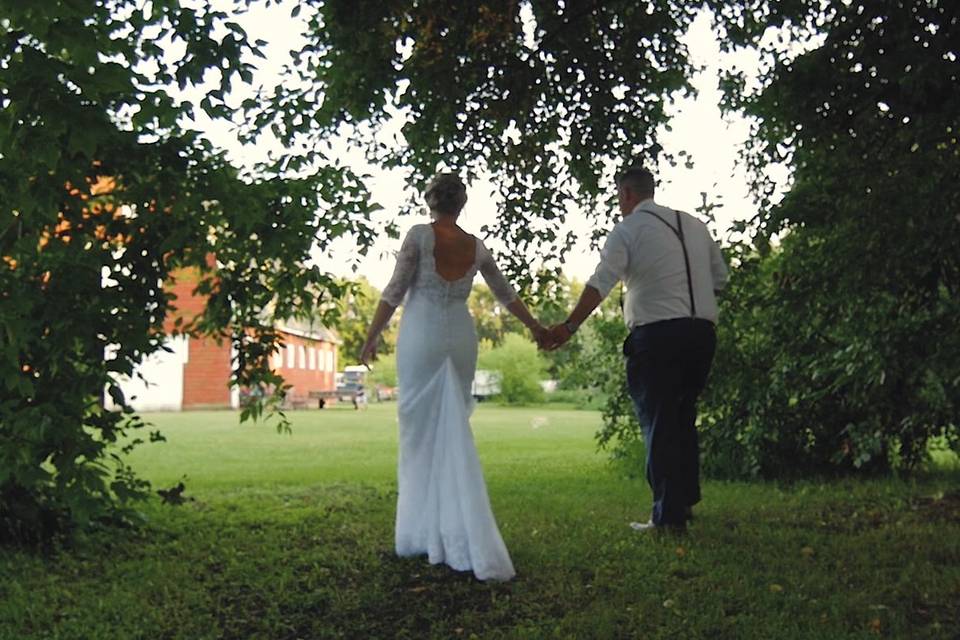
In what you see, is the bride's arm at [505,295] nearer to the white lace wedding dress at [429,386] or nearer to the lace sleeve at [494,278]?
the lace sleeve at [494,278]

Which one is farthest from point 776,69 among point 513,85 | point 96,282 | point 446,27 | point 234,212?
point 96,282

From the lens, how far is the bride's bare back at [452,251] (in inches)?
204

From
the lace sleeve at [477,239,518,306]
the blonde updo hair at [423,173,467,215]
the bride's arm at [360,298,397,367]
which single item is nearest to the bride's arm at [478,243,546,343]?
the lace sleeve at [477,239,518,306]

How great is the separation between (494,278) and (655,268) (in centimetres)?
98

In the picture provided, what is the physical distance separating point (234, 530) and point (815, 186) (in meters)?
4.58

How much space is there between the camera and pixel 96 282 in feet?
16.0

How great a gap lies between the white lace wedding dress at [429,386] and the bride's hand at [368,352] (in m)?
0.15

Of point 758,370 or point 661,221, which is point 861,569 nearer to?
point 661,221

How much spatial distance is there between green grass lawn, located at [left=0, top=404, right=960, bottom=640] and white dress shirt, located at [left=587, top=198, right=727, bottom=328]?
1.41 metres

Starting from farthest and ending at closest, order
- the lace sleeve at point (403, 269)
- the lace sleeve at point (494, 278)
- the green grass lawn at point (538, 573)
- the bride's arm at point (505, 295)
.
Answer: the bride's arm at point (505, 295), the lace sleeve at point (494, 278), the lace sleeve at point (403, 269), the green grass lawn at point (538, 573)

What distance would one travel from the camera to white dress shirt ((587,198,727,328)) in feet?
18.2

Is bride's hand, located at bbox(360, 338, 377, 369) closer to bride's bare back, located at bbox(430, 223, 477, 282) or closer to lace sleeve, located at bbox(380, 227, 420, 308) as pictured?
lace sleeve, located at bbox(380, 227, 420, 308)

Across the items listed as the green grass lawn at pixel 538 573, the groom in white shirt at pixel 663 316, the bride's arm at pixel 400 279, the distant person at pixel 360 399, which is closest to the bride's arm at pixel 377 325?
the bride's arm at pixel 400 279

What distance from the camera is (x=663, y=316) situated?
554 cm
